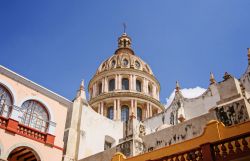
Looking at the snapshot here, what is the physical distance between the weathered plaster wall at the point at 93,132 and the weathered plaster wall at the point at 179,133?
541cm

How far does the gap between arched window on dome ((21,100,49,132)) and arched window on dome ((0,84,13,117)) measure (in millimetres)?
871

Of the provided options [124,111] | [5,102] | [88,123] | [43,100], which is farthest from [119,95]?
[5,102]

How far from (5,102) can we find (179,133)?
33.3 ft

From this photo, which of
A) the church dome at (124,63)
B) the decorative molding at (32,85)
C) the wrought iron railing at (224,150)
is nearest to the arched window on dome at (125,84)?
the church dome at (124,63)

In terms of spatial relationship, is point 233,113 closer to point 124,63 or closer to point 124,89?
point 124,89

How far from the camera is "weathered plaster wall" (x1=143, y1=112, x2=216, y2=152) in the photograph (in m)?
14.8

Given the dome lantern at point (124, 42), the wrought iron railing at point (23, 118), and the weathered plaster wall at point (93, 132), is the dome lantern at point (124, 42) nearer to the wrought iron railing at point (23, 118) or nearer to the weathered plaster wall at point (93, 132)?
the weathered plaster wall at point (93, 132)

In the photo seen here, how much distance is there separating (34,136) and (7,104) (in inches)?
Answer: 96.2

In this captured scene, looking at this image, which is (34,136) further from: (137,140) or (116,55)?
(116,55)

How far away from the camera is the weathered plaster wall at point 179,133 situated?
48.5 feet

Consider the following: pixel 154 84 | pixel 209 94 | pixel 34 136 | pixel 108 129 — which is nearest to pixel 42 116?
pixel 34 136

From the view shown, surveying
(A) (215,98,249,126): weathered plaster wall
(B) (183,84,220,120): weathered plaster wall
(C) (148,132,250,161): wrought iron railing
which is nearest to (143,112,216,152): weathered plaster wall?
(A) (215,98,249,126): weathered plaster wall

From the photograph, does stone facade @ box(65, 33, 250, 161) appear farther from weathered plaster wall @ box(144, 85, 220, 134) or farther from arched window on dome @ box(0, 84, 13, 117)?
arched window on dome @ box(0, 84, 13, 117)

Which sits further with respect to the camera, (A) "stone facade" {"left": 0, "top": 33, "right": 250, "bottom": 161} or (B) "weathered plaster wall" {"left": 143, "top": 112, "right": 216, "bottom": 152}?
(B) "weathered plaster wall" {"left": 143, "top": 112, "right": 216, "bottom": 152}
